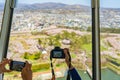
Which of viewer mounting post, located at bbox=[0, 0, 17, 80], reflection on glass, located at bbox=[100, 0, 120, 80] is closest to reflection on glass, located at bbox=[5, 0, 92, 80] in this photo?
viewer mounting post, located at bbox=[0, 0, 17, 80]

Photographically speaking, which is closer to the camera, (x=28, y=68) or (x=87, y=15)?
(x=28, y=68)

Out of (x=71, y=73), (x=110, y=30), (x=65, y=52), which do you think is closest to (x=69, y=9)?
(x=110, y=30)

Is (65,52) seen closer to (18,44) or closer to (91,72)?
(91,72)

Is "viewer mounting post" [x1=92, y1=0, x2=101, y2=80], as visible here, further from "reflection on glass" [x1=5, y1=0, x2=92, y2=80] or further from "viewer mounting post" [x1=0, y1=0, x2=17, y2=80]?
"viewer mounting post" [x1=0, y1=0, x2=17, y2=80]

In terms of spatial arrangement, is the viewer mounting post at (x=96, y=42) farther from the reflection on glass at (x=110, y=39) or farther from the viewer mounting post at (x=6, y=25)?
the viewer mounting post at (x=6, y=25)

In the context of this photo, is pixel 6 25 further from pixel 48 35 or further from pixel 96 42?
pixel 96 42

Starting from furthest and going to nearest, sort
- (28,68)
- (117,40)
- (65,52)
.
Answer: (117,40), (65,52), (28,68)

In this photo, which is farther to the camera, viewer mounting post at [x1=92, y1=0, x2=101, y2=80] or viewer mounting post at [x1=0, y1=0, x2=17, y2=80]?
viewer mounting post at [x1=0, y1=0, x2=17, y2=80]
